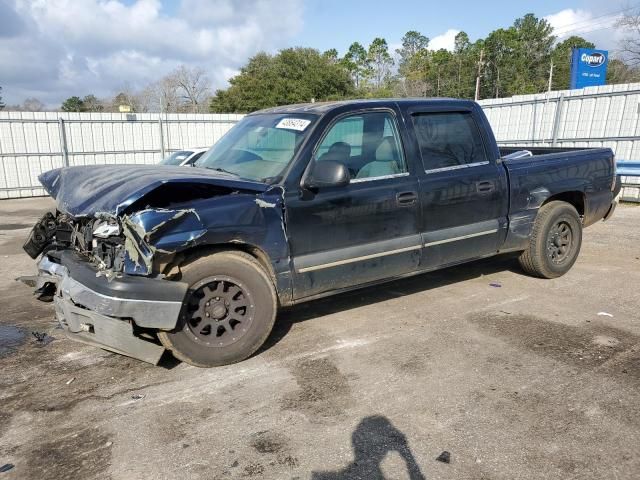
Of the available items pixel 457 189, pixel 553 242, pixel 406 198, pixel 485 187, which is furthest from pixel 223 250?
pixel 553 242

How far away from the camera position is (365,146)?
13.9 feet

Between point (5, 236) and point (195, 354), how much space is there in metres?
7.89

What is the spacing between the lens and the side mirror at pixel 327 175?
3715mm

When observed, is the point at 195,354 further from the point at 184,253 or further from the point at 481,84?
the point at 481,84

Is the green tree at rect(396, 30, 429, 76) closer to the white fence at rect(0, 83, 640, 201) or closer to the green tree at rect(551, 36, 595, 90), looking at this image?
the green tree at rect(551, 36, 595, 90)

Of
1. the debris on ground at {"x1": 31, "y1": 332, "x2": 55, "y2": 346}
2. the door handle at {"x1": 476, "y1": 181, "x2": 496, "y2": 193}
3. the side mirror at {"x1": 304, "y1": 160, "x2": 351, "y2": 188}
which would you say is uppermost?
the side mirror at {"x1": 304, "y1": 160, "x2": 351, "y2": 188}

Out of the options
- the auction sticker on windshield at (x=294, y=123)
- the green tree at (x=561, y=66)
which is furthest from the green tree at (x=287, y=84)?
the auction sticker on windshield at (x=294, y=123)

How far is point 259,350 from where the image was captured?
158 inches

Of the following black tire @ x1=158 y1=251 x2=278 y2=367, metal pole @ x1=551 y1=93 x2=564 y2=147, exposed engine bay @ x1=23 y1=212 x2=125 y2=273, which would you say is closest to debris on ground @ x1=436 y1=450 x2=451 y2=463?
black tire @ x1=158 y1=251 x2=278 y2=367

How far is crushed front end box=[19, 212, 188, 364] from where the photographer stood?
10.6 feet

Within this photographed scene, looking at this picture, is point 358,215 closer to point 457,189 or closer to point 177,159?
point 457,189

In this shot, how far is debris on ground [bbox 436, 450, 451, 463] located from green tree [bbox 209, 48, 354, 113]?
3775 centimetres

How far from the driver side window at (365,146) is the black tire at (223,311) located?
3.62ft

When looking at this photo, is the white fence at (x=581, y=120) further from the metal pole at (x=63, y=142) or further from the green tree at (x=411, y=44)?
the green tree at (x=411, y=44)
